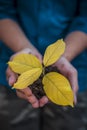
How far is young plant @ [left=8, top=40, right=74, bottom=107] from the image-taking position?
2.12ft

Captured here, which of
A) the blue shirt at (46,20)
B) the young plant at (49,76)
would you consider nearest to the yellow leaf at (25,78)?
the young plant at (49,76)

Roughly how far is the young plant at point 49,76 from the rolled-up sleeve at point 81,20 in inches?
10.8

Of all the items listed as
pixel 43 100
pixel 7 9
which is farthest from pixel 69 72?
pixel 7 9

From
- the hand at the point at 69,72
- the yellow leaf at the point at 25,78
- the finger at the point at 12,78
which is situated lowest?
the hand at the point at 69,72

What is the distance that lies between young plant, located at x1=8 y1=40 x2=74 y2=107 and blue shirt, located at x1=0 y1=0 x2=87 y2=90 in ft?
0.78

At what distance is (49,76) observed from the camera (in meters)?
0.68

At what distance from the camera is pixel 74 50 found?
0.91 metres

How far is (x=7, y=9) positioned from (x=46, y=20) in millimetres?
A: 131

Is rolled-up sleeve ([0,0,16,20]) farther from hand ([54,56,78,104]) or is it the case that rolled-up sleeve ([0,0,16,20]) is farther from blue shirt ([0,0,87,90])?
hand ([54,56,78,104])

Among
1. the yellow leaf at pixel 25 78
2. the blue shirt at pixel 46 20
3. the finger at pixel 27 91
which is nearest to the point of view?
the yellow leaf at pixel 25 78

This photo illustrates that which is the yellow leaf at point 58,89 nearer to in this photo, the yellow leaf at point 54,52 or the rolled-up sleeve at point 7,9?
the yellow leaf at point 54,52

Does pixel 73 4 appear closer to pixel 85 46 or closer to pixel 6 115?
pixel 85 46

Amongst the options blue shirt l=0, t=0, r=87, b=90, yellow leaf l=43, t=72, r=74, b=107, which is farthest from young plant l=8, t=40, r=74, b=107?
Answer: blue shirt l=0, t=0, r=87, b=90

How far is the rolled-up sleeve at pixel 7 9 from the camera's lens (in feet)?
3.11
